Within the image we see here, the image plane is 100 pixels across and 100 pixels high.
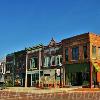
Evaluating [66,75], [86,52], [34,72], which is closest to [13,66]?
[34,72]

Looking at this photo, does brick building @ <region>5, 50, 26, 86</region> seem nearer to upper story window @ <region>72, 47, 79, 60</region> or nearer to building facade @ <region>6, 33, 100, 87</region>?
building facade @ <region>6, 33, 100, 87</region>

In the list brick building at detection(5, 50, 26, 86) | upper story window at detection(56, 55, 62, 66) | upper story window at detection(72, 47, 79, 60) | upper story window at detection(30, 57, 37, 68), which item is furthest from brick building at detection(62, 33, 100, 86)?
Answer: brick building at detection(5, 50, 26, 86)

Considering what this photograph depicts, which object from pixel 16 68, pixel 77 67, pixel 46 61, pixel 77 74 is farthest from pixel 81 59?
pixel 16 68

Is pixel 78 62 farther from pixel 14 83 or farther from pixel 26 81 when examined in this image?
pixel 14 83

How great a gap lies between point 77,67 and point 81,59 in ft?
5.74

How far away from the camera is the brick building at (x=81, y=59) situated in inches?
1832

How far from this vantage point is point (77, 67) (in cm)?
4912

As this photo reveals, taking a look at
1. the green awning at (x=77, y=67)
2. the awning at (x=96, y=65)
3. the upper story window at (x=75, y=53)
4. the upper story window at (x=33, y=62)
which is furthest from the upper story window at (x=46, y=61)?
the awning at (x=96, y=65)

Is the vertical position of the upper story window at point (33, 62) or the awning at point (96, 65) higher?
the upper story window at point (33, 62)

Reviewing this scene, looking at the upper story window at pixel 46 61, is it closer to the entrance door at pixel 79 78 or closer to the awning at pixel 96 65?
the entrance door at pixel 79 78

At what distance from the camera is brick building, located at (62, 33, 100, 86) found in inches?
1832

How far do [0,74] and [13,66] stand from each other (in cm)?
698

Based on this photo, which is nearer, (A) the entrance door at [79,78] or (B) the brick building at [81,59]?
(B) the brick building at [81,59]

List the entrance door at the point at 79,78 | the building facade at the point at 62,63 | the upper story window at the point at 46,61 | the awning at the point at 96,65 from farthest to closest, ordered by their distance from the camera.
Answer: the upper story window at the point at 46,61 < the entrance door at the point at 79,78 < the building facade at the point at 62,63 < the awning at the point at 96,65
